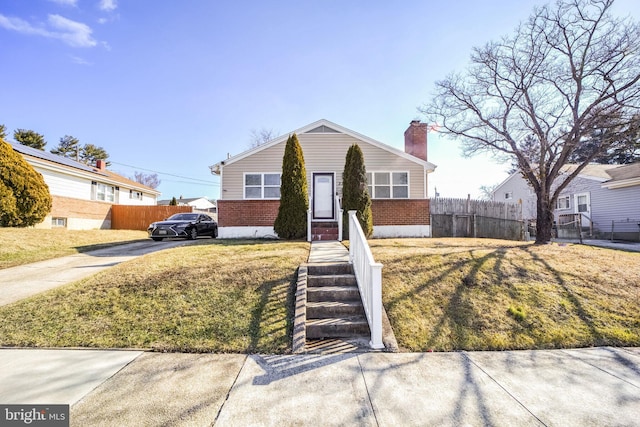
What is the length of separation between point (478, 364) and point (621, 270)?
18.0 ft

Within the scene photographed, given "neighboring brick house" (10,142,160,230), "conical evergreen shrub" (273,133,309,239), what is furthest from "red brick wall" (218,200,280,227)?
"neighboring brick house" (10,142,160,230)

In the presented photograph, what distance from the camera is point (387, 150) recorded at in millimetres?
12734

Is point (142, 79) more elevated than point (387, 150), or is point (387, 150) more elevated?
point (142, 79)

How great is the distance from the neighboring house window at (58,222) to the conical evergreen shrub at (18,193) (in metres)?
2.76

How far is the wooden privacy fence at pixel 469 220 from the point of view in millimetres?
14766

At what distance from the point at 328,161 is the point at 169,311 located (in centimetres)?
929

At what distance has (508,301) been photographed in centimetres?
508

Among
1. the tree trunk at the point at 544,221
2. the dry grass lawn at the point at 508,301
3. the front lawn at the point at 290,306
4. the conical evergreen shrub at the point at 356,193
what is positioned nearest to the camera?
the front lawn at the point at 290,306

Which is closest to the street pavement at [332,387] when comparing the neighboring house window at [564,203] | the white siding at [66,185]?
the white siding at [66,185]

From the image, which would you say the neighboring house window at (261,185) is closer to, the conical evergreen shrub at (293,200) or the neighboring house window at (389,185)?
the conical evergreen shrub at (293,200)

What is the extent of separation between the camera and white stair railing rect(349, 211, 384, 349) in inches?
159

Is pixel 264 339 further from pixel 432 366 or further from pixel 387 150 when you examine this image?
pixel 387 150

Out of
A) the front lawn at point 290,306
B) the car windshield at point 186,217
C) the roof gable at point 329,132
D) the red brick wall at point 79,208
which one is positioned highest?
the roof gable at point 329,132

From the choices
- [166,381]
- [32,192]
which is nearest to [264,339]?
[166,381]
